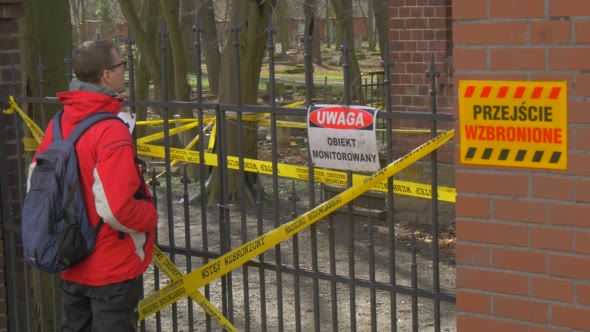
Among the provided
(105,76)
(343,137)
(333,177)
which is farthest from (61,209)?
(333,177)

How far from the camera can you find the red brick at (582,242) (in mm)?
3227

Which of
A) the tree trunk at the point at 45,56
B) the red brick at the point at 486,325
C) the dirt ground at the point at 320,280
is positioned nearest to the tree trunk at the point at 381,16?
the dirt ground at the point at 320,280

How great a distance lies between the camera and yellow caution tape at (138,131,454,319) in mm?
3900

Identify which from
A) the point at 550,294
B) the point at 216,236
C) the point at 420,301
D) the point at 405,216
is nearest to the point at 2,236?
the point at 420,301

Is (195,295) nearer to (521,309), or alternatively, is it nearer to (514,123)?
(521,309)

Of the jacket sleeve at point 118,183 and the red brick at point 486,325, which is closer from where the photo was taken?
the red brick at point 486,325

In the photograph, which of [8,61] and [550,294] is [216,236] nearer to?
[8,61]

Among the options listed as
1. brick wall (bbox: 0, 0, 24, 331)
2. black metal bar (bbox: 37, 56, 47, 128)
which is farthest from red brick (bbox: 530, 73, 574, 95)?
brick wall (bbox: 0, 0, 24, 331)

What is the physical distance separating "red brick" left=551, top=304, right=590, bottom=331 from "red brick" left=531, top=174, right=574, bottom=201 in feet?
1.18

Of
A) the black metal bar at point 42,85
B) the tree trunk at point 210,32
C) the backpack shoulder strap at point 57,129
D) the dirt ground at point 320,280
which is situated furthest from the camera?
the tree trunk at point 210,32

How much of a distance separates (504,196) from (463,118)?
289 mm

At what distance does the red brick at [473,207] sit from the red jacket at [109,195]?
1.24 metres

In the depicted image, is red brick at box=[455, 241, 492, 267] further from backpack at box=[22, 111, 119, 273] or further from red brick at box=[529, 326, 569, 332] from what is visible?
backpack at box=[22, 111, 119, 273]

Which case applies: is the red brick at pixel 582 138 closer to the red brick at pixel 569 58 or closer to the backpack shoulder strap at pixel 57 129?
Answer: the red brick at pixel 569 58
